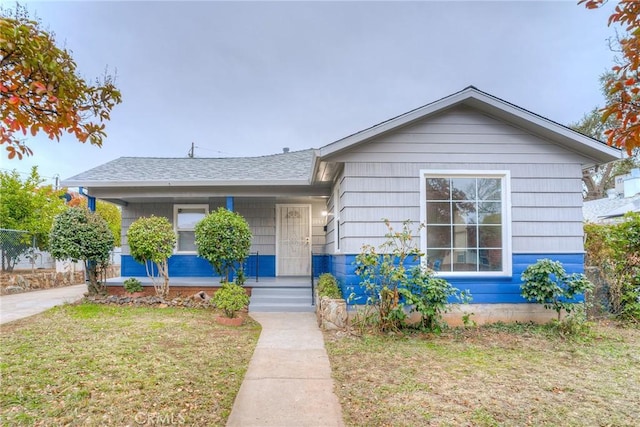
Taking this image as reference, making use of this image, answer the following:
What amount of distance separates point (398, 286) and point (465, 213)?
5.97 ft

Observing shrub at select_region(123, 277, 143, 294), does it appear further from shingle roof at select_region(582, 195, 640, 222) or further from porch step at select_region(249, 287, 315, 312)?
shingle roof at select_region(582, 195, 640, 222)

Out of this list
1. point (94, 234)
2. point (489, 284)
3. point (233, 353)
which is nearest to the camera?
point (233, 353)

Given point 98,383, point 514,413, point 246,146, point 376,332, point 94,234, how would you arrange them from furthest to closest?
point 246,146 → point 94,234 → point 376,332 → point 98,383 → point 514,413

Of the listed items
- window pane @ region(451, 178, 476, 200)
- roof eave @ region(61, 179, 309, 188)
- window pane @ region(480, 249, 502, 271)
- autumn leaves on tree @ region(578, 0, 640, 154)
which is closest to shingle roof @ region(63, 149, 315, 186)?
roof eave @ region(61, 179, 309, 188)

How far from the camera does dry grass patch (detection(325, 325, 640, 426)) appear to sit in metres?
3.19

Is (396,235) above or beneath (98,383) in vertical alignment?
above

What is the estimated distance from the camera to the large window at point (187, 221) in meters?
10.6

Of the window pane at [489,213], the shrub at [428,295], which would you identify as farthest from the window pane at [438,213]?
the shrub at [428,295]

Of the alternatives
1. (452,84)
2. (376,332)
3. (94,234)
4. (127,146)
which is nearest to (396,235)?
(376,332)

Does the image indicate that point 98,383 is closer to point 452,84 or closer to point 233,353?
point 233,353

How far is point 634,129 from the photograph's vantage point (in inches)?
80.3

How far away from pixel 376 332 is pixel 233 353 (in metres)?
2.24

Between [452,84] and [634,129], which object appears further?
[452,84]

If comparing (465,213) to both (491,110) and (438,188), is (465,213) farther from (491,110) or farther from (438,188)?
(491,110)
